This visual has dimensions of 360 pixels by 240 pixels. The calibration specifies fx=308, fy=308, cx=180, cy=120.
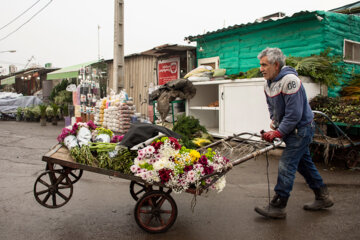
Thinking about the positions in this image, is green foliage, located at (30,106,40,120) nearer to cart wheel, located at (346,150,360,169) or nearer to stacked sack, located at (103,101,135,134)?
stacked sack, located at (103,101,135,134)

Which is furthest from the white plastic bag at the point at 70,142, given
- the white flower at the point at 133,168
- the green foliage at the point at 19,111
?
the green foliage at the point at 19,111

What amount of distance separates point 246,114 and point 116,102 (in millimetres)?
4798

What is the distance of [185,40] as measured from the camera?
1256cm

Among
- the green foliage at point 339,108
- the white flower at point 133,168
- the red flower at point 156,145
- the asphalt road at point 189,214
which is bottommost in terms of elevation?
the asphalt road at point 189,214

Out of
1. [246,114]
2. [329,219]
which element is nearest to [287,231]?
[329,219]

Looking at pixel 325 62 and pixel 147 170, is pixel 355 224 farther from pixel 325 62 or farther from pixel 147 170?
pixel 325 62

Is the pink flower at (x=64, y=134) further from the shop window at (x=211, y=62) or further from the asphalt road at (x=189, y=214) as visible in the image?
the shop window at (x=211, y=62)

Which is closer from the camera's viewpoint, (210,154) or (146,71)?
(210,154)

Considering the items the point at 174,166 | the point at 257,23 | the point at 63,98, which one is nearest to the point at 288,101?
the point at 174,166

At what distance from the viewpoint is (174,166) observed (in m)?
3.46

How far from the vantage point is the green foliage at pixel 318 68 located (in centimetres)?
769

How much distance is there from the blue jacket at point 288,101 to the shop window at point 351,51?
629 cm

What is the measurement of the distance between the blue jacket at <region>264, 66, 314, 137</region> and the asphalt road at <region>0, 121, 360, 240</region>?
122 centimetres

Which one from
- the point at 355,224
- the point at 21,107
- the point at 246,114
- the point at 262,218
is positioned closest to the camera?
the point at 355,224
